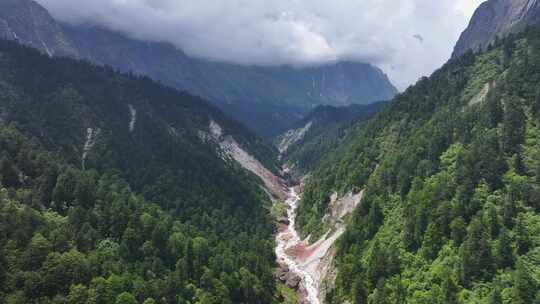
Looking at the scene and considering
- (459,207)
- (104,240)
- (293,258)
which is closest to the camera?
(459,207)

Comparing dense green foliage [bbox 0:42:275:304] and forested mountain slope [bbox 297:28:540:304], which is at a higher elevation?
forested mountain slope [bbox 297:28:540:304]

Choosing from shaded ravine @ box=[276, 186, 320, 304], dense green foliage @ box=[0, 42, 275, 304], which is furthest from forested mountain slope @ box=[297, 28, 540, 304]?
dense green foliage @ box=[0, 42, 275, 304]

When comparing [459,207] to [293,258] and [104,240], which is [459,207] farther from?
[104,240]

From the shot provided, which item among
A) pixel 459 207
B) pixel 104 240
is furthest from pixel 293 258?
pixel 104 240

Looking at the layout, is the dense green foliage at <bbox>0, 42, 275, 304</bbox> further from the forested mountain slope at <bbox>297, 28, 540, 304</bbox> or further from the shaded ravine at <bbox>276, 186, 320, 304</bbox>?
the forested mountain slope at <bbox>297, 28, 540, 304</bbox>

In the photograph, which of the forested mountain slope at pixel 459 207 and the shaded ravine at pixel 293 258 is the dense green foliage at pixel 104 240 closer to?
the shaded ravine at pixel 293 258

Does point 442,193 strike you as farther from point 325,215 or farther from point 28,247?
point 28,247

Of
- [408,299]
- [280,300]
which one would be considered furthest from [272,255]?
[408,299]

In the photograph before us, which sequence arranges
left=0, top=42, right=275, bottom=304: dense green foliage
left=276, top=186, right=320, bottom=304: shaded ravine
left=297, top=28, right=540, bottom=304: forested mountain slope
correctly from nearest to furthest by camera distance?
1. left=0, top=42, right=275, bottom=304: dense green foliage
2. left=297, top=28, right=540, bottom=304: forested mountain slope
3. left=276, top=186, right=320, bottom=304: shaded ravine
